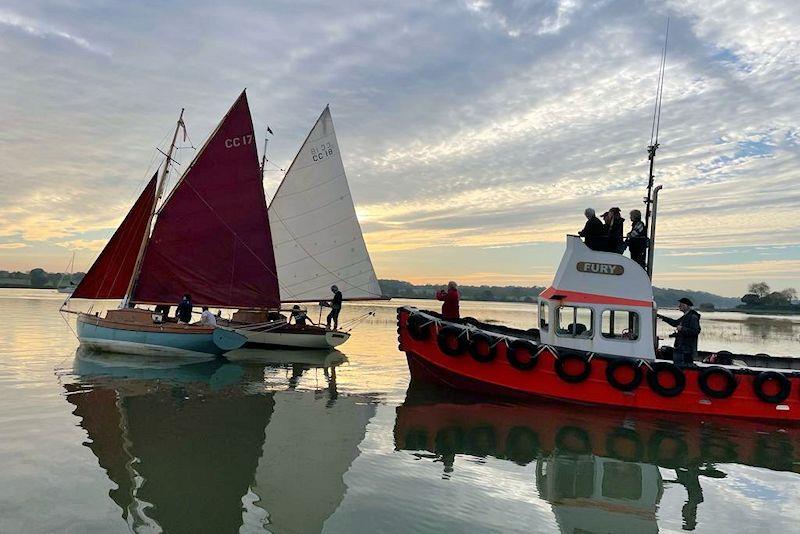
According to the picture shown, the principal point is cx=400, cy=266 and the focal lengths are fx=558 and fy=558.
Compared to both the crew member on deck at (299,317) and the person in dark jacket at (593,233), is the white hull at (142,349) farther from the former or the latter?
the person in dark jacket at (593,233)

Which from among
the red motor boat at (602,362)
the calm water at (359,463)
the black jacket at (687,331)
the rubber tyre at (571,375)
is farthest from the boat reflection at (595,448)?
the black jacket at (687,331)

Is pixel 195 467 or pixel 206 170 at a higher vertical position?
pixel 206 170

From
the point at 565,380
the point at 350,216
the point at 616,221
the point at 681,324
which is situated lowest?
the point at 565,380

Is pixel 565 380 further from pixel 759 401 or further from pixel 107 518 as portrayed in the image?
pixel 107 518

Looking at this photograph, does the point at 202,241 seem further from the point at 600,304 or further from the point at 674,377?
the point at 674,377

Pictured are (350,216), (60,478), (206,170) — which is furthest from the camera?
Answer: (350,216)

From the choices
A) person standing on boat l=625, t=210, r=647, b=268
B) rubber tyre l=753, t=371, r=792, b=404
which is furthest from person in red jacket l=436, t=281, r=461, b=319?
rubber tyre l=753, t=371, r=792, b=404

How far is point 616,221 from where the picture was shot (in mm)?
14922

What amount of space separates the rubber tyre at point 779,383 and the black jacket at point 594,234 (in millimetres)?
4954

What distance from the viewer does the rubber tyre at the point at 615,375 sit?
14.1m

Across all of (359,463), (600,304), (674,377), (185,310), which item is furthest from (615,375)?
(185,310)

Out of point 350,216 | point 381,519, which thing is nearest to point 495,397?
point 381,519

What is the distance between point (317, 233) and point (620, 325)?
55.3ft

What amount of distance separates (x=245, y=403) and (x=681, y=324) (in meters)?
11.3
